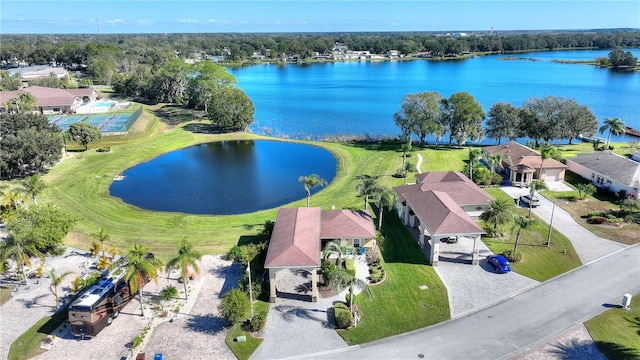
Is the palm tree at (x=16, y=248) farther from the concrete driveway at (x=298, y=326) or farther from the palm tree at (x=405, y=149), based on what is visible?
the palm tree at (x=405, y=149)

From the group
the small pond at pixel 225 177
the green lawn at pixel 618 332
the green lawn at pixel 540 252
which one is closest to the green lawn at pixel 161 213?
the small pond at pixel 225 177

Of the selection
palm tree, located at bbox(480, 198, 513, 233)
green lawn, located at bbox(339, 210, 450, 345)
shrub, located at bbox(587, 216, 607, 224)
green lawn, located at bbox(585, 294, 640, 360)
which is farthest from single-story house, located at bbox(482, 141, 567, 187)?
green lawn, located at bbox(585, 294, 640, 360)

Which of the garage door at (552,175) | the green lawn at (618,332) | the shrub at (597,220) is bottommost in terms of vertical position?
the green lawn at (618,332)

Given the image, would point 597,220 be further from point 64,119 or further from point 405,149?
point 64,119

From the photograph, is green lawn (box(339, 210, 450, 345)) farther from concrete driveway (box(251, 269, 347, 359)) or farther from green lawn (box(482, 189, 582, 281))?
green lawn (box(482, 189, 582, 281))

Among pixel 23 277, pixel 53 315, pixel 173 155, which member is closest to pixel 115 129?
pixel 173 155

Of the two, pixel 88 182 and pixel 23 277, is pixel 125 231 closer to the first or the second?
pixel 23 277
